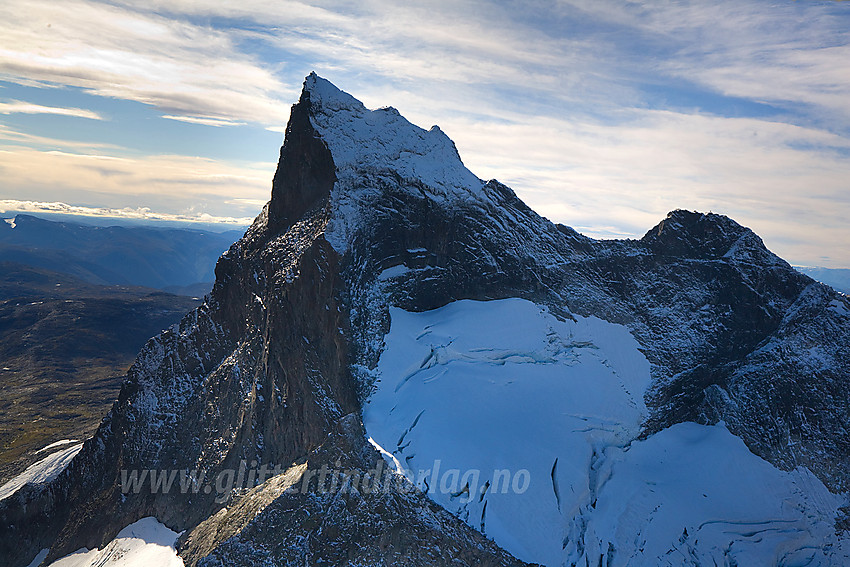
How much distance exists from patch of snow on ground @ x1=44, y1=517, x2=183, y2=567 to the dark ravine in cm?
94

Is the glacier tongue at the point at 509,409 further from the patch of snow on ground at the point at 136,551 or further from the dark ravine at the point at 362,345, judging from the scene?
the patch of snow on ground at the point at 136,551

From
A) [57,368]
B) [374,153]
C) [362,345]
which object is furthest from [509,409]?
[57,368]

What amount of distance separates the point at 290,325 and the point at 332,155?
13.4 metres

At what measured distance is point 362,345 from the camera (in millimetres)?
33875

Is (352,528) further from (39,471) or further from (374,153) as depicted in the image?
(39,471)

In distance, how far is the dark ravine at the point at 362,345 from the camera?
96.1 ft

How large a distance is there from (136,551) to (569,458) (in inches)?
1298

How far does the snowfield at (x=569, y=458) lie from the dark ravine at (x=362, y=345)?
1443 millimetres

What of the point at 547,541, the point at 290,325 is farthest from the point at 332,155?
the point at 547,541

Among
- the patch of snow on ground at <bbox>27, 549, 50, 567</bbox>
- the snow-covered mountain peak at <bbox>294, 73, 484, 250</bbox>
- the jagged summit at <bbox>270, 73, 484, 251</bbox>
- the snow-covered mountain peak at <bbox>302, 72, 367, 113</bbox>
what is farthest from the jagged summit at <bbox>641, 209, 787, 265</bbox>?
the patch of snow on ground at <bbox>27, 549, 50, 567</bbox>

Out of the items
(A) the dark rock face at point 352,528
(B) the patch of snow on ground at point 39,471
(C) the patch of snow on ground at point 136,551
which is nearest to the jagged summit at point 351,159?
(A) the dark rock face at point 352,528

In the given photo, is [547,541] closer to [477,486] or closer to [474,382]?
[477,486]

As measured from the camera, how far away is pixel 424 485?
2806 cm

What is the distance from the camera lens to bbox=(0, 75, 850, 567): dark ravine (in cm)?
2930
